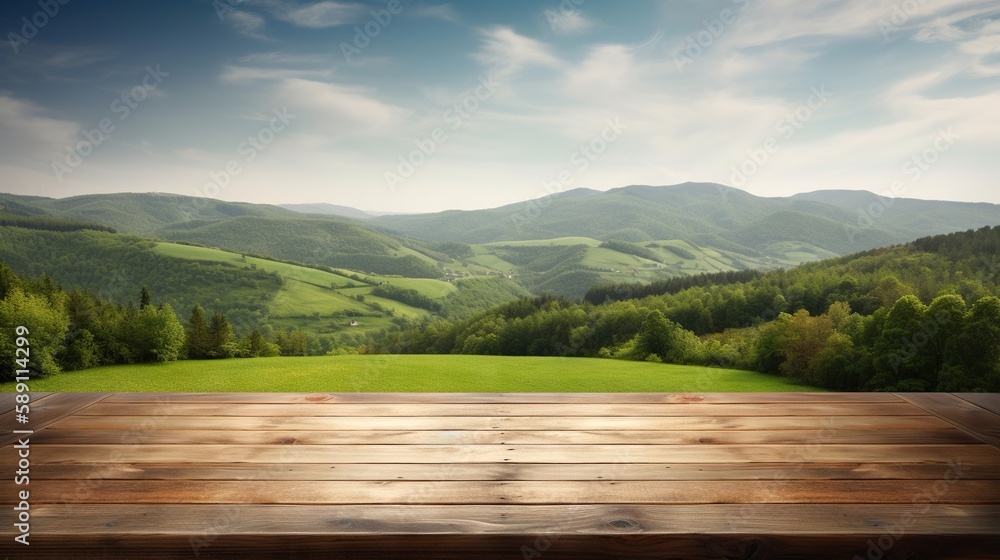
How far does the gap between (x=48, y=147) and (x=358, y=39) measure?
695cm

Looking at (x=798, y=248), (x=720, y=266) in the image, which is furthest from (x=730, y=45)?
(x=798, y=248)

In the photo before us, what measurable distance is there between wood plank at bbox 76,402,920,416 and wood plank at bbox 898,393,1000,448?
118mm

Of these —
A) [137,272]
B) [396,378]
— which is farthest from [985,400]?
[137,272]

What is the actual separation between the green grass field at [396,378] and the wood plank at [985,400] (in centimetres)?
686

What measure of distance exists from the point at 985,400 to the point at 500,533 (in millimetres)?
Answer: 3084

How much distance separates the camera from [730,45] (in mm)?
11969

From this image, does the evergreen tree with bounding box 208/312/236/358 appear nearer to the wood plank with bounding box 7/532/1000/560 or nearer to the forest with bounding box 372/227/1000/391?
the forest with bounding box 372/227/1000/391

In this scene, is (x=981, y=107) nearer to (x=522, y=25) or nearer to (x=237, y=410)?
(x=522, y=25)

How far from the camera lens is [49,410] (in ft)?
7.87

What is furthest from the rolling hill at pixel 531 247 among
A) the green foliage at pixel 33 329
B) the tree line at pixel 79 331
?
the green foliage at pixel 33 329

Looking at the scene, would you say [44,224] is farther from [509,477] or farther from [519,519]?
[519,519]

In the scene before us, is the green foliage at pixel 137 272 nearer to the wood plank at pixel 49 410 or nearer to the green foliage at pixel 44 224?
the green foliage at pixel 44 224

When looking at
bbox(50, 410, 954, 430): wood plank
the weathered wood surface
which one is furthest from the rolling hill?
the weathered wood surface

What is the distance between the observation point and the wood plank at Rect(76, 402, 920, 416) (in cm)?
237
